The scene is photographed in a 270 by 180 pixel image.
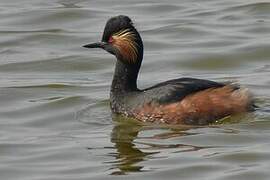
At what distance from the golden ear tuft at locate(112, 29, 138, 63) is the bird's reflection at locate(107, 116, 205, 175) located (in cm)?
→ 73

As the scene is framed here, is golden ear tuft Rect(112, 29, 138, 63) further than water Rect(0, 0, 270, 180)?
Yes

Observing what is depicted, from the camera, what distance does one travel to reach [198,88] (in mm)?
12570

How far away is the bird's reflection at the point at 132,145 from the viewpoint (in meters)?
11.0

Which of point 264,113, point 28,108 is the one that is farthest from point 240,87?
point 28,108

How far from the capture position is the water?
36.2 ft

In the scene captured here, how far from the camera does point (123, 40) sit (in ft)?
42.8

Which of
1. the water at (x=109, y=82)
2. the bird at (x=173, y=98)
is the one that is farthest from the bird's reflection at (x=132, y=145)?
the bird at (x=173, y=98)

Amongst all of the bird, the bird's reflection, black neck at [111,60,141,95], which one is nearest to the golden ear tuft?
the bird

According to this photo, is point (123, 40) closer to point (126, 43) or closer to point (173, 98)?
point (126, 43)

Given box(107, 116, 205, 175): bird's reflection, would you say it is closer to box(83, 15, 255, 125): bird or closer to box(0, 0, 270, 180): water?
box(0, 0, 270, 180): water

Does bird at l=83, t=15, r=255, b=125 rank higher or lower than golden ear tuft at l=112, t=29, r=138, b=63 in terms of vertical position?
lower

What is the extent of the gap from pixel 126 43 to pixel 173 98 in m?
0.96

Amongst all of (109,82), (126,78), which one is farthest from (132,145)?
(109,82)

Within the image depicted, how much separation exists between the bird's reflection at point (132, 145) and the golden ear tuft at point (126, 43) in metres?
0.73
